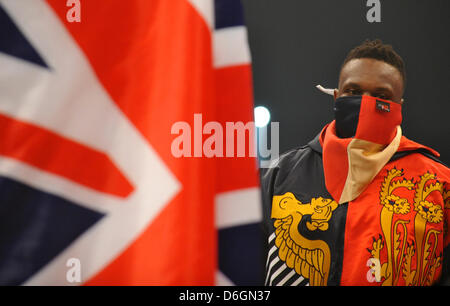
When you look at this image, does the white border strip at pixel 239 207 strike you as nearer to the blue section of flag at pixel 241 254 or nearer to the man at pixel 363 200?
the blue section of flag at pixel 241 254

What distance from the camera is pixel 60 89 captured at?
538 millimetres

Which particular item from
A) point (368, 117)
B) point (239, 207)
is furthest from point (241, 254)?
point (368, 117)

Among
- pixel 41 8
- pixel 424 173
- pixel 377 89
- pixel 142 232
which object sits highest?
pixel 41 8

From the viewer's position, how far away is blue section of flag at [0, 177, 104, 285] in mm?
515

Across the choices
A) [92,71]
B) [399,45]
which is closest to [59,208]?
[92,71]

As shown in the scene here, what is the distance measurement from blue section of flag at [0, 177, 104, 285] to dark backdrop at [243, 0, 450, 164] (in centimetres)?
167

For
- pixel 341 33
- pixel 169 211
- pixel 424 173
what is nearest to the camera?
pixel 169 211

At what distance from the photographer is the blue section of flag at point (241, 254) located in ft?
1.81

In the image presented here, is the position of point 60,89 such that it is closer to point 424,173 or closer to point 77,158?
point 77,158

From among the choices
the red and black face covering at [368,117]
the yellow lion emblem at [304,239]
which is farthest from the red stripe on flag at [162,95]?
the red and black face covering at [368,117]

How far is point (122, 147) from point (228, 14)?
22 cm

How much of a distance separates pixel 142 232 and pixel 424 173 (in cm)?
100

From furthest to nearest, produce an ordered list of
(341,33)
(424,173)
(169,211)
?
(341,33), (424,173), (169,211)

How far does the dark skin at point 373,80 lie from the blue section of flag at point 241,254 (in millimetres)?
893
